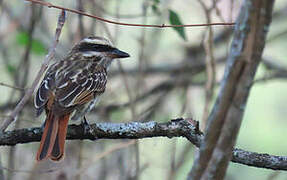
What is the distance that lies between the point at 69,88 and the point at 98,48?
2.29 ft

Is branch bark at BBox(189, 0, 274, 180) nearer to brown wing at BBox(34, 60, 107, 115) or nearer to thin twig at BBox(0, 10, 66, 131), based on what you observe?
thin twig at BBox(0, 10, 66, 131)

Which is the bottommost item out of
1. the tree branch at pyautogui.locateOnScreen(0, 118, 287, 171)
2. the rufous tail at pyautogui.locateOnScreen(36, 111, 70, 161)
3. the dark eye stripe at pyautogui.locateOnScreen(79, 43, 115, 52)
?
the rufous tail at pyautogui.locateOnScreen(36, 111, 70, 161)

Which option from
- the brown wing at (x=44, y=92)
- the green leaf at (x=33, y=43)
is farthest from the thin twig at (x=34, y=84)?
the green leaf at (x=33, y=43)

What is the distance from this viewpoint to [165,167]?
5.32 m

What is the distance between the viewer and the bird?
121 inches

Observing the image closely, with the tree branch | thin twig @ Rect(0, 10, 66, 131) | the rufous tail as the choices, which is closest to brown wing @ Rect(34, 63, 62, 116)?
the rufous tail

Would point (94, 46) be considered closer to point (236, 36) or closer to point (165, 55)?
point (165, 55)

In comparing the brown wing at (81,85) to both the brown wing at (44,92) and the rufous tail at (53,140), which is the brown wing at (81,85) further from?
the rufous tail at (53,140)

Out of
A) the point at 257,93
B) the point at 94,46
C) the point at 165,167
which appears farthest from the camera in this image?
the point at 257,93

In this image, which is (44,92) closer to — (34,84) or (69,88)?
(69,88)

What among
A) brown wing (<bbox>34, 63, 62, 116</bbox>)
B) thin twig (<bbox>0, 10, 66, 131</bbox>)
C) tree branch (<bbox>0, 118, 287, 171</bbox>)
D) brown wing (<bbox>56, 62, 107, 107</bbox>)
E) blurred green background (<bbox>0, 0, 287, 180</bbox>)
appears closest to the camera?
thin twig (<bbox>0, 10, 66, 131</bbox>)

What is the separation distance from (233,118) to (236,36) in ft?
0.78

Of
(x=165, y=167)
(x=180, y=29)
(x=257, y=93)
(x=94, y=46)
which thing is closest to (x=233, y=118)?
(x=180, y=29)

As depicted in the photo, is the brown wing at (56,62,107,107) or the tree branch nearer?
the tree branch
